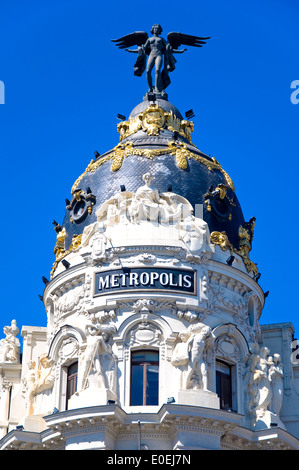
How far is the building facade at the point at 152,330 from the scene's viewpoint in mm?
46625

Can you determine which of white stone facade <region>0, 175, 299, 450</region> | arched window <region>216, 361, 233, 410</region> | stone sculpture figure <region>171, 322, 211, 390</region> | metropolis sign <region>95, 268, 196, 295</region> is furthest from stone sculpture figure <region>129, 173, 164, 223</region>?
arched window <region>216, 361, 233, 410</region>

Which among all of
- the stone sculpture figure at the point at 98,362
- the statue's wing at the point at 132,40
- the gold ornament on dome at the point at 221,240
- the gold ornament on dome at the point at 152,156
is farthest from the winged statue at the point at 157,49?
the stone sculpture figure at the point at 98,362

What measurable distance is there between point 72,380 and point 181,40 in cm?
1853

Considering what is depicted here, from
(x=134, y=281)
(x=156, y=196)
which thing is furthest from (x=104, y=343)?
(x=156, y=196)

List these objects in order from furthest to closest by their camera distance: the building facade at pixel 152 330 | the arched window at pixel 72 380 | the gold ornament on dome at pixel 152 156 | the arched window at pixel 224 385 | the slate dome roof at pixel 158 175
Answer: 1. the gold ornament on dome at pixel 152 156
2. the slate dome roof at pixel 158 175
3. the arched window at pixel 72 380
4. the arched window at pixel 224 385
5. the building facade at pixel 152 330

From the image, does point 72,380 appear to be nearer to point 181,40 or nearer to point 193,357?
point 193,357

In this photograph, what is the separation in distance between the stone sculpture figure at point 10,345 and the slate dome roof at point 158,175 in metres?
5.22

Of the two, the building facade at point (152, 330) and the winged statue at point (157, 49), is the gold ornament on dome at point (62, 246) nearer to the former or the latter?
the building facade at point (152, 330)

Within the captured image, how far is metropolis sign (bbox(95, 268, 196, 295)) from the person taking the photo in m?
48.8

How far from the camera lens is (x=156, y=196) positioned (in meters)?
50.9

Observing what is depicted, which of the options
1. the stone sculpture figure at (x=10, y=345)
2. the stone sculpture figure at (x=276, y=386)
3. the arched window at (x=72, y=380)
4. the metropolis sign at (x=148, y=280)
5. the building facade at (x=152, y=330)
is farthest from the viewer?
the stone sculpture figure at (x=10, y=345)

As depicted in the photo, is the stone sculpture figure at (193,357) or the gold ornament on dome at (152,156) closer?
the stone sculpture figure at (193,357)

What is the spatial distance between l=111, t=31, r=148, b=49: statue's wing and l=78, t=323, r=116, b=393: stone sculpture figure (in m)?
16.8

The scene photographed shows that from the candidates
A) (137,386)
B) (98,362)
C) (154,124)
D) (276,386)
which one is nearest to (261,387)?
(276,386)
